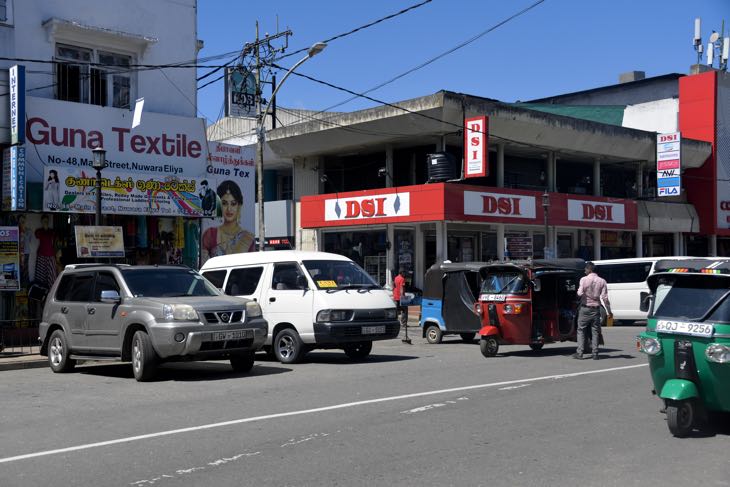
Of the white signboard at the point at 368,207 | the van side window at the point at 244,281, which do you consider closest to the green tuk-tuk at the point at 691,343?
the van side window at the point at 244,281

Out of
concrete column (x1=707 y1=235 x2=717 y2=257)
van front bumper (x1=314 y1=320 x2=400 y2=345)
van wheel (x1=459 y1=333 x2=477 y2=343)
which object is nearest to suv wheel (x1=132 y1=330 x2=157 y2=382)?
van front bumper (x1=314 y1=320 x2=400 y2=345)

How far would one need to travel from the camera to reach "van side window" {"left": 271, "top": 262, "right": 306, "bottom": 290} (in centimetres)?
1513

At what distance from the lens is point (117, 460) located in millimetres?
7082

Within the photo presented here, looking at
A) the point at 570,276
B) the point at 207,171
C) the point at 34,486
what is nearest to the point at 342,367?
the point at 570,276

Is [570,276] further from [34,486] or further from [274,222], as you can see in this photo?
[274,222]

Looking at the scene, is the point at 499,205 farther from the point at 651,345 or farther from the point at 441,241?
the point at 651,345

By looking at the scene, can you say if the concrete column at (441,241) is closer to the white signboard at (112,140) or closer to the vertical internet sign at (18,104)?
the white signboard at (112,140)

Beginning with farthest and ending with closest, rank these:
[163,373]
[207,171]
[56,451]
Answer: [207,171] < [163,373] < [56,451]

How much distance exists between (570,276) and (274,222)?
24.8m

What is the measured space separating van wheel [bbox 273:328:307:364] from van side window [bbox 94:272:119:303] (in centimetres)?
324

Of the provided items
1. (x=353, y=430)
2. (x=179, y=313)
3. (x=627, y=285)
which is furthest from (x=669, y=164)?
(x=353, y=430)

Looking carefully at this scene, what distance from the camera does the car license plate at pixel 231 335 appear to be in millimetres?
12427

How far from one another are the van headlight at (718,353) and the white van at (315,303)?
7.72 metres

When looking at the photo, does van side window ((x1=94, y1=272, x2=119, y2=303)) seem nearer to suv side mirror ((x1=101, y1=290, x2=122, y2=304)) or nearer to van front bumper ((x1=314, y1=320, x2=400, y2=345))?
suv side mirror ((x1=101, y1=290, x2=122, y2=304))
